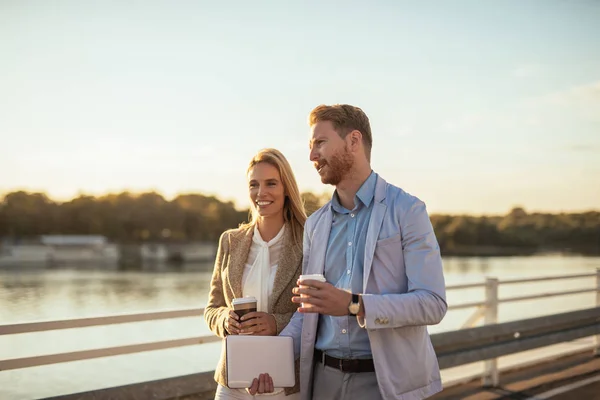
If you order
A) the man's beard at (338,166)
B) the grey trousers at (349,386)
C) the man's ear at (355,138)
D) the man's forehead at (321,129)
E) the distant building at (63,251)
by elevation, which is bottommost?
the distant building at (63,251)

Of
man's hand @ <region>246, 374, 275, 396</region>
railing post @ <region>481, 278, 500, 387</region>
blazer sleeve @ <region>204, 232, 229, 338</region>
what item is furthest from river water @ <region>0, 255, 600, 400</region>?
man's hand @ <region>246, 374, 275, 396</region>

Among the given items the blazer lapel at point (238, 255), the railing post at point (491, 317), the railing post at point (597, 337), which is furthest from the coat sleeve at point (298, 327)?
the railing post at point (597, 337)

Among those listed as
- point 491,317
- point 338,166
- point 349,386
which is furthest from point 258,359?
point 491,317

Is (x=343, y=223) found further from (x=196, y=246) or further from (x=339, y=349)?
(x=196, y=246)

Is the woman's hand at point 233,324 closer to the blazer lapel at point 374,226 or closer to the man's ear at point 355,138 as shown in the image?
the blazer lapel at point 374,226

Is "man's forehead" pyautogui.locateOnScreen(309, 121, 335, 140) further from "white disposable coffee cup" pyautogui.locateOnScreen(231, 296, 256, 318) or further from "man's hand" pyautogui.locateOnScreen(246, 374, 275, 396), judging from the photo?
"man's hand" pyautogui.locateOnScreen(246, 374, 275, 396)

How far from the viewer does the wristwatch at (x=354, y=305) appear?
272 cm

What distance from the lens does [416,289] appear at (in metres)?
2.84

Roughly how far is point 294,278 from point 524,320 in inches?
180

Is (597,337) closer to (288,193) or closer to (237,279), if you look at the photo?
(288,193)

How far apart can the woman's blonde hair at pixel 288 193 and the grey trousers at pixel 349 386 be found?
3.10 feet

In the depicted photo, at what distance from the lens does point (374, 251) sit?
9.65 ft

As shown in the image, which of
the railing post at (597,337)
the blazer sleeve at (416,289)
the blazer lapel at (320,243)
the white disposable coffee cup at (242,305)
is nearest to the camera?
the blazer sleeve at (416,289)

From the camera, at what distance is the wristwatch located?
107 inches
